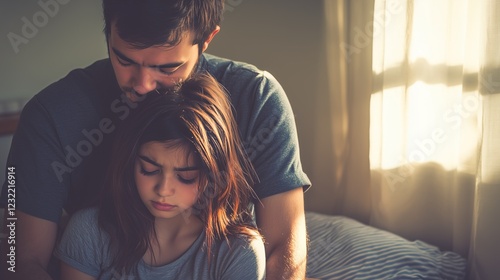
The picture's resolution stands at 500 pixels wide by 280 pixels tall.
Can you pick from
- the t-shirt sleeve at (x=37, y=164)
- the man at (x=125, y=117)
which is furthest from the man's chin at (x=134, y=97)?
the t-shirt sleeve at (x=37, y=164)

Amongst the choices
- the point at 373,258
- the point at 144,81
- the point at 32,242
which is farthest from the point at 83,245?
the point at 373,258

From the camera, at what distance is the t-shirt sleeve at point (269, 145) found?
1.38 m

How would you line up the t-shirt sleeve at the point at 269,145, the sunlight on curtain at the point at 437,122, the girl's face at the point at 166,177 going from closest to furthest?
the girl's face at the point at 166,177, the t-shirt sleeve at the point at 269,145, the sunlight on curtain at the point at 437,122

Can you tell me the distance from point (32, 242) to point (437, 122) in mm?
1307

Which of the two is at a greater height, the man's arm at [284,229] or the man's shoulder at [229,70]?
the man's shoulder at [229,70]

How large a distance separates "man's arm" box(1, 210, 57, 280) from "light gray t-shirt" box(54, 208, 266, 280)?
85 mm

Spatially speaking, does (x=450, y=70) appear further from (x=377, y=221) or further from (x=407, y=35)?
(x=377, y=221)

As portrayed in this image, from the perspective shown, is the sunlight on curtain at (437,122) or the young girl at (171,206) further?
the sunlight on curtain at (437,122)

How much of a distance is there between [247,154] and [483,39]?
79 centimetres

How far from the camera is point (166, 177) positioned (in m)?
1.16

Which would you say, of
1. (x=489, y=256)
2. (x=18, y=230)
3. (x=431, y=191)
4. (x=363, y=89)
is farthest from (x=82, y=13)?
(x=489, y=256)

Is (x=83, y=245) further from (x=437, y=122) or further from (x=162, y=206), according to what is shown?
(x=437, y=122)

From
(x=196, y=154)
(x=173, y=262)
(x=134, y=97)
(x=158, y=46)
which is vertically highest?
(x=158, y=46)

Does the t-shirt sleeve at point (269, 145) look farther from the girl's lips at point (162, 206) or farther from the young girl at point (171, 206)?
the girl's lips at point (162, 206)
